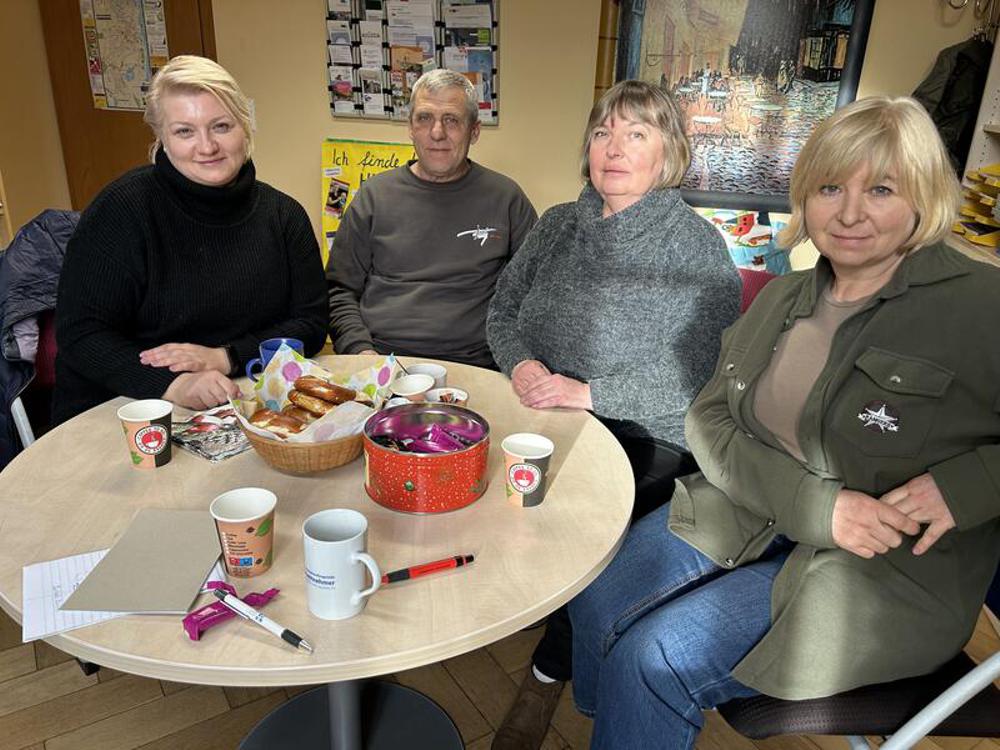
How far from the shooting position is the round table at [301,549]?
32.7 inches

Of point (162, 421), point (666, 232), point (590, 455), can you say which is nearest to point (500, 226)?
point (666, 232)

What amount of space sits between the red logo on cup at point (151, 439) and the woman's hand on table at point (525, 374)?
27.9 inches

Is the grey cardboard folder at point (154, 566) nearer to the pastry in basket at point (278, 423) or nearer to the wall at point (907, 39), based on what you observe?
the pastry in basket at point (278, 423)

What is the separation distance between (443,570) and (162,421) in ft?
1.86

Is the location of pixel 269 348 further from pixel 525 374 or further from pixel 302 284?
pixel 525 374

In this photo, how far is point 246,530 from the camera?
92cm

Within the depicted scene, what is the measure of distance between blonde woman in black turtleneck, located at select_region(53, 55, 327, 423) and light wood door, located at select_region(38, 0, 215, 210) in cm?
250

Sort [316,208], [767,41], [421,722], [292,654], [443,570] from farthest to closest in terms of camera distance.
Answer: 1. [316,208]
2. [767,41]
3. [421,722]
4. [443,570]
5. [292,654]

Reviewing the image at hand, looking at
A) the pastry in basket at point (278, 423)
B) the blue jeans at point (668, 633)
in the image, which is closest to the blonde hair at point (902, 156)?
the blue jeans at point (668, 633)

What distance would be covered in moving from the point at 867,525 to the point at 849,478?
10cm

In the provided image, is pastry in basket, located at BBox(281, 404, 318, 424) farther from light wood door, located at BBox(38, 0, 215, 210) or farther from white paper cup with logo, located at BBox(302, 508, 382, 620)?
light wood door, located at BBox(38, 0, 215, 210)

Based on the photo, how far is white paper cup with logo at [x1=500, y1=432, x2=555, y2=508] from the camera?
3.66 feet

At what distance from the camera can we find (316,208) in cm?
372

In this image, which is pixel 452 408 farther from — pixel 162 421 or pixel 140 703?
pixel 140 703
